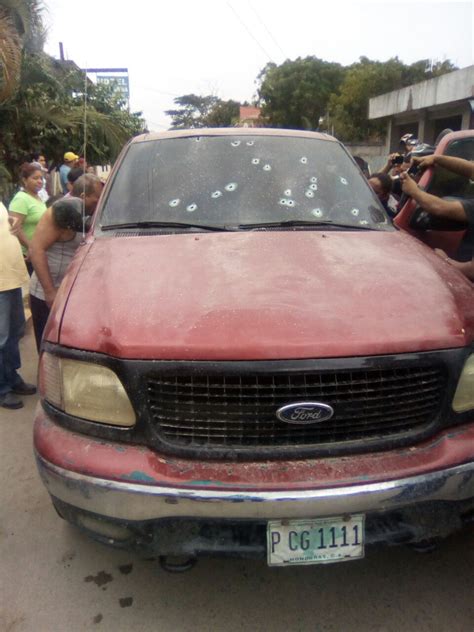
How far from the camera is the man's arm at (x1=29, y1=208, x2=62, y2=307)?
393 centimetres

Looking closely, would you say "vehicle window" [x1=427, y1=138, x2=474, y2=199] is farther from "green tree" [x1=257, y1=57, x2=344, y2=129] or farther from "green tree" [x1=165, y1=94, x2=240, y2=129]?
"green tree" [x1=165, y1=94, x2=240, y2=129]

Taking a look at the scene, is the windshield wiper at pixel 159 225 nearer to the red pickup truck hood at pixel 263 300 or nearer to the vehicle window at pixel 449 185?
the red pickup truck hood at pixel 263 300

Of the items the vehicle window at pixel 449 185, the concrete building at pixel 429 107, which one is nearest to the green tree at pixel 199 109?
the concrete building at pixel 429 107

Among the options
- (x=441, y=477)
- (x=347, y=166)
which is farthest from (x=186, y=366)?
(x=347, y=166)

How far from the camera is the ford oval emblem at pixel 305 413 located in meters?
1.93

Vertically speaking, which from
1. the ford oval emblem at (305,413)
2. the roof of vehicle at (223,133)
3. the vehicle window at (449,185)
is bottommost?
the ford oval emblem at (305,413)

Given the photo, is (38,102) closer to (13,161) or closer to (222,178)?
(13,161)

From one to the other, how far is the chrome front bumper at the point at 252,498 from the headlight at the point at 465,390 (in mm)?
225

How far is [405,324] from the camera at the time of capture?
2012 millimetres

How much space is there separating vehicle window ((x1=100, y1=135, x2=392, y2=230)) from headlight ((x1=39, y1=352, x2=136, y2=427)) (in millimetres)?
1180

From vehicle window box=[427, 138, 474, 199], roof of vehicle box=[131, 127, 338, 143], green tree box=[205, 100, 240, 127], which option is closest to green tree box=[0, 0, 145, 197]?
roof of vehicle box=[131, 127, 338, 143]

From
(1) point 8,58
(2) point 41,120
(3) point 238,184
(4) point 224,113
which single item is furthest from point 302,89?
(3) point 238,184

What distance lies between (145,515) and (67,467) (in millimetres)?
337

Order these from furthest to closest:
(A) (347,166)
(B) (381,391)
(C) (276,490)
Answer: (A) (347,166), (B) (381,391), (C) (276,490)
